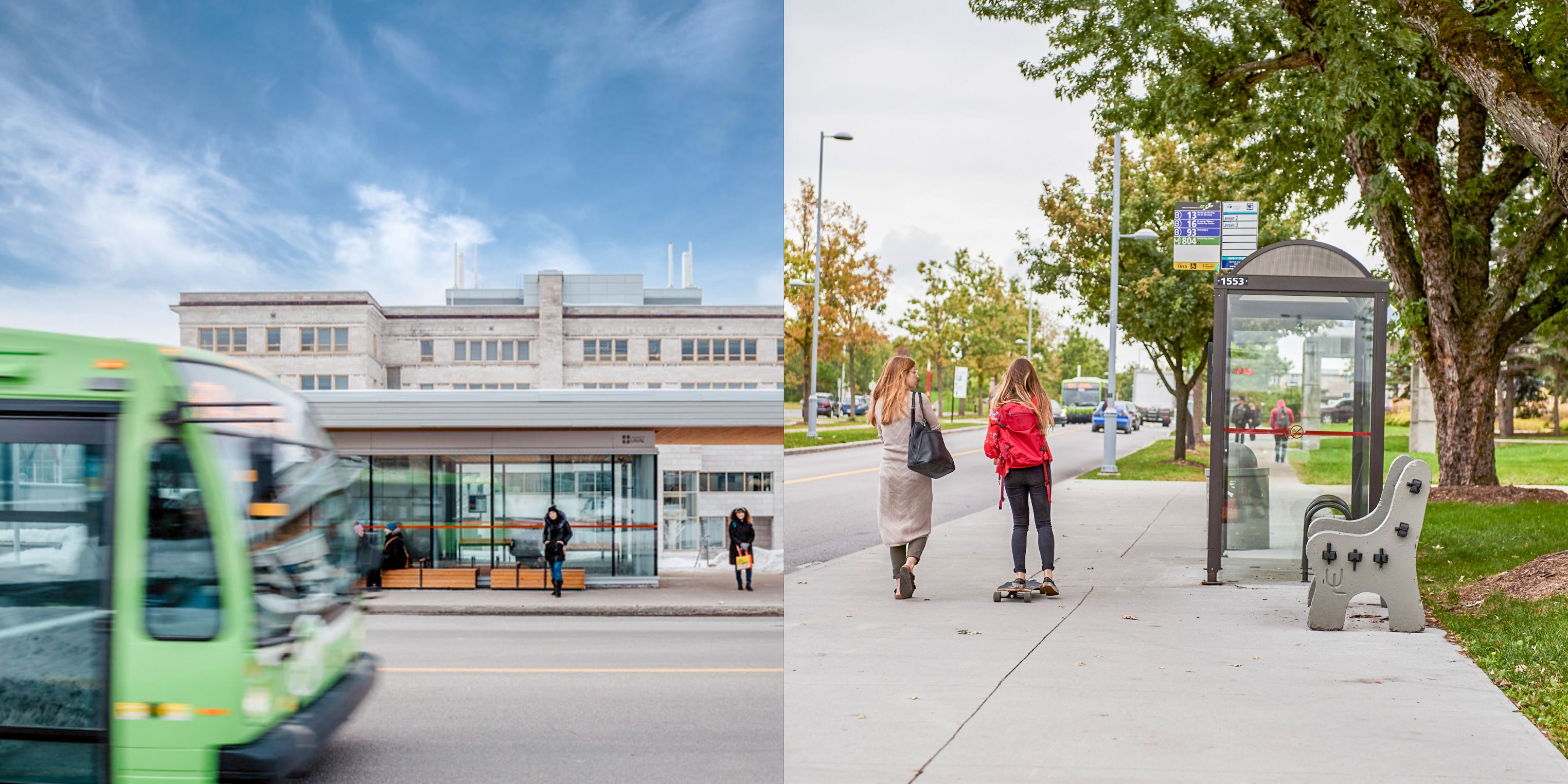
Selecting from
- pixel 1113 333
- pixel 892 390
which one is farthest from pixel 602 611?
pixel 1113 333

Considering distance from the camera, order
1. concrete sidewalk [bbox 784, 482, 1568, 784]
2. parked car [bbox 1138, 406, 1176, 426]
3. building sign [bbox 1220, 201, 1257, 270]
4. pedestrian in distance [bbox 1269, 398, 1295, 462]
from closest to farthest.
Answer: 1. concrete sidewalk [bbox 784, 482, 1568, 784]
2. pedestrian in distance [bbox 1269, 398, 1295, 462]
3. building sign [bbox 1220, 201, 1257, 270]
4. parked car [bbox 1138, 406, 1176, 426]

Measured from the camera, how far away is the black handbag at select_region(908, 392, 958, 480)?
7.96 m

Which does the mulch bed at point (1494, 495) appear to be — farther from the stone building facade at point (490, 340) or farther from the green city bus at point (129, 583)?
the stone building facade at point (490, 340)

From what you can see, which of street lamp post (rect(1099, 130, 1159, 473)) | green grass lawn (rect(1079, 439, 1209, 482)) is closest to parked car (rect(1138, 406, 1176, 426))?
green grass lawn (rect(1079, 439, 1209, 482))

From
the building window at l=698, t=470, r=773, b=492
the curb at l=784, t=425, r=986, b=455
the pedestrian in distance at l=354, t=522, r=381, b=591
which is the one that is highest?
the curb at l=784, t=425, r=986, b=455

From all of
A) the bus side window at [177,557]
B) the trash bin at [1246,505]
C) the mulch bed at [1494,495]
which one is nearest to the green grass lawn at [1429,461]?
the trash bin at [1246,505]

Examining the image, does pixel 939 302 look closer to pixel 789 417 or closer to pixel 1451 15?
pixel 789 417

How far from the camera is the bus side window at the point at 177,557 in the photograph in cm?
470

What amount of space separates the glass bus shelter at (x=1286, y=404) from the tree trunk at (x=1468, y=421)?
9010 millimetres

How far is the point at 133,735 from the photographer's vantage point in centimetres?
465

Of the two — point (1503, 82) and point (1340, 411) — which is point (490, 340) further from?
point (1503, 82)

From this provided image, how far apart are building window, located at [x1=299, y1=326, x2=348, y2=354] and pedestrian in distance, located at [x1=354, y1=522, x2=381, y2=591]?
68.9 meters

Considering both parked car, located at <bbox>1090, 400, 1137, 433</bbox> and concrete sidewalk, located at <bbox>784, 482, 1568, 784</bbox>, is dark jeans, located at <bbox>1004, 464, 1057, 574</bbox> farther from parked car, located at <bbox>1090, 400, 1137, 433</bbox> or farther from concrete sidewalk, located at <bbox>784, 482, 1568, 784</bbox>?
parked car, located at <bbox>1090, 400, 1137, 433</bbox>

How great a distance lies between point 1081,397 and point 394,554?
2501 inches
